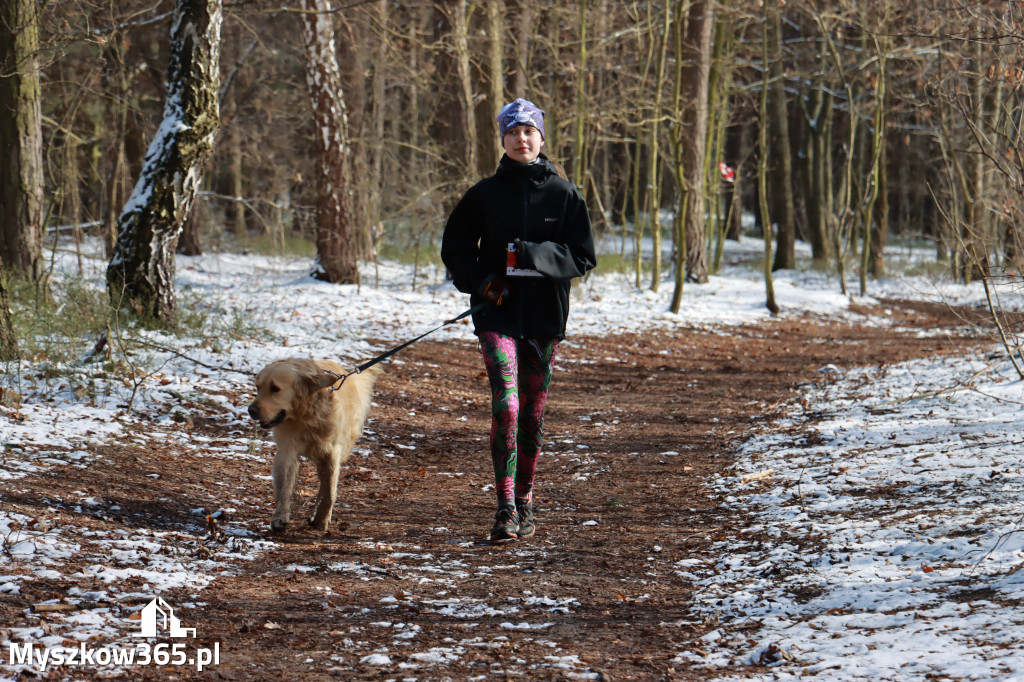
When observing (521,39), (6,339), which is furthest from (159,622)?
(521,39)

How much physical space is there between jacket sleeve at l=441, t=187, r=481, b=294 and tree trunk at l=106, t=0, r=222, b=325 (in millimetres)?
5094

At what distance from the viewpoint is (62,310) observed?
30.2 ft

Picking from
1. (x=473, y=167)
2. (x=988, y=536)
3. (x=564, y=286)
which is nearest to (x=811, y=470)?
(x=988, y=536)

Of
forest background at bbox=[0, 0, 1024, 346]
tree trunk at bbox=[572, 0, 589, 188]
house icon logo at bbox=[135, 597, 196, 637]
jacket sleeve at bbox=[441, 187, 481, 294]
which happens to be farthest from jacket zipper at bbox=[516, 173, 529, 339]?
tree trunk at bbox=[572, 0, 589, 188]

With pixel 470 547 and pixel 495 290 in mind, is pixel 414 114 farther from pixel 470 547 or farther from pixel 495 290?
pixel 470 547

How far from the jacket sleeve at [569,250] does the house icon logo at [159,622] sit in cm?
258

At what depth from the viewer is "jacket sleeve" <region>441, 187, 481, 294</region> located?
17.3 ft

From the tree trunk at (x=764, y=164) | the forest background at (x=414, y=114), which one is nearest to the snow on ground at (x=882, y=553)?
the forest background at (x=414, y=114)

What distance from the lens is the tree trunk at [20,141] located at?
952cm

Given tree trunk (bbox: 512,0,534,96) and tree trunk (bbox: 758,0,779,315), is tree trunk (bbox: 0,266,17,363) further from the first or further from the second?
tree trunk (bbox: 758,0,779,315)

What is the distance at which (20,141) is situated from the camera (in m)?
9.73

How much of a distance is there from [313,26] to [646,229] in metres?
31.9

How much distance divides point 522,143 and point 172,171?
18.0 feet

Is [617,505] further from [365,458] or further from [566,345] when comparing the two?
[566,345]
